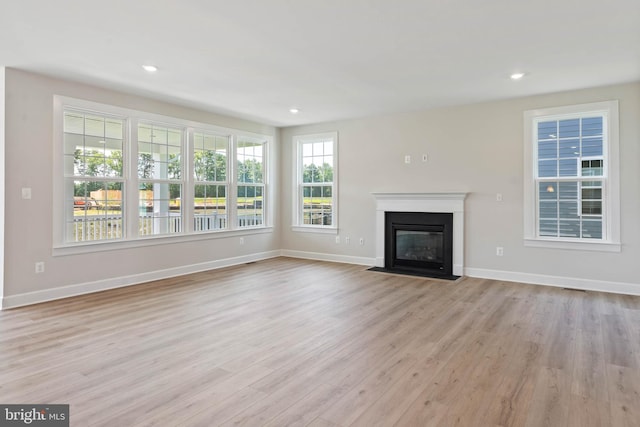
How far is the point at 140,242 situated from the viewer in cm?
542

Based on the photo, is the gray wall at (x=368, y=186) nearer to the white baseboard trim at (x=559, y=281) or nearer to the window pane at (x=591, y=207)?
the white baseboard trim at (x=559, y=281)

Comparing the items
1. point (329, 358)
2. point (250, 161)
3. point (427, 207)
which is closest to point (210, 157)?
point (250, 161)

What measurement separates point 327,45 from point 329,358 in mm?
2729

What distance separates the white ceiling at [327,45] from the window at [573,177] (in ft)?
1.62

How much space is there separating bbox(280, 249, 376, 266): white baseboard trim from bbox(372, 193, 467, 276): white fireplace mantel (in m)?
0.27

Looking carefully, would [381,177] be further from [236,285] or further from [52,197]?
[52,197]

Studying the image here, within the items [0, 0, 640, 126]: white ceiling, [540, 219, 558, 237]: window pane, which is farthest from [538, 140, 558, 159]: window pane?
[540, 219, 558, 237]: window pane

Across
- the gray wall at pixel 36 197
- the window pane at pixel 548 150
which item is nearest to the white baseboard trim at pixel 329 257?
the window pane at pixel 548 150

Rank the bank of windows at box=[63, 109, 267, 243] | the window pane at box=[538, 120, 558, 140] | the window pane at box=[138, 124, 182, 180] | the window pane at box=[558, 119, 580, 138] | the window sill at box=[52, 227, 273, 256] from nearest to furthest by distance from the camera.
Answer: the window sill at box=[52, 227, 273, 256]
the bank of windows at box=[63, 109, 267, 243]
the window pane at box=[558, 119, 580, 138]
the window pane at box=[538, 120, 558, 140]
the window pane at box=[138, 124, 182, 180]

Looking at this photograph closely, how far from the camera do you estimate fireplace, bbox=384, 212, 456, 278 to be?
602 centimetres

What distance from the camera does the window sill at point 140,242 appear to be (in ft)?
15.4

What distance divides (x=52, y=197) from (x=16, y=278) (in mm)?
964

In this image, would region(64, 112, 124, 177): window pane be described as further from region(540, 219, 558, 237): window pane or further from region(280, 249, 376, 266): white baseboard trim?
region(540, 219, 558, 237): window pane

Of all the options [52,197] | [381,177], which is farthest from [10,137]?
[381,177]
